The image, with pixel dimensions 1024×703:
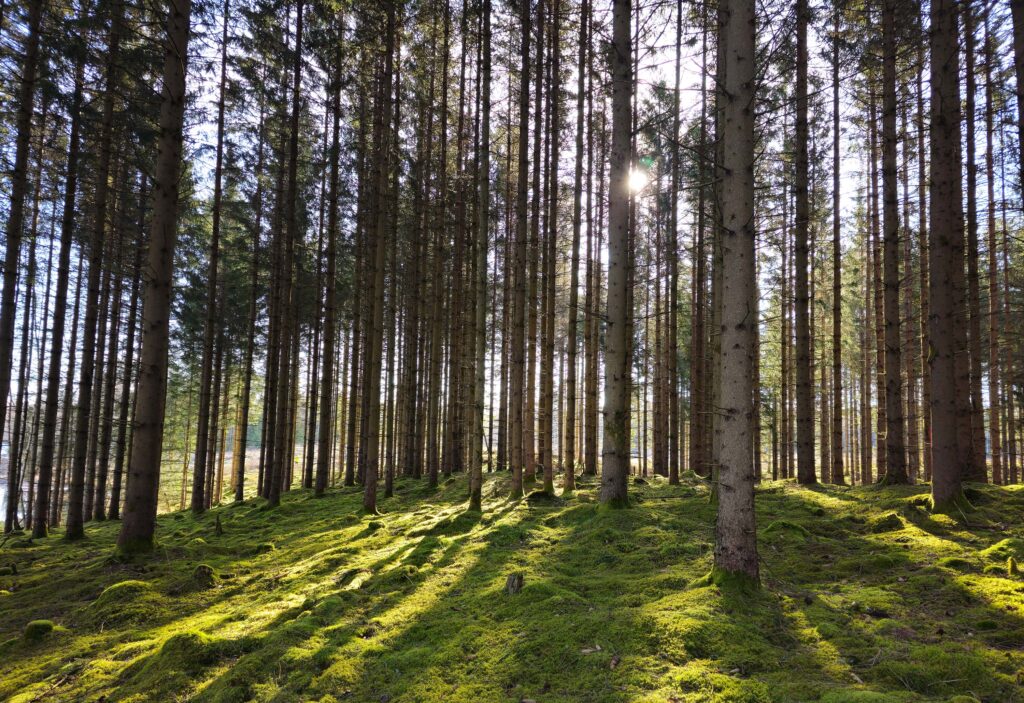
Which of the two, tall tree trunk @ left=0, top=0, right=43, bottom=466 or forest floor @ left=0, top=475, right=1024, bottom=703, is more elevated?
tall tree trunk @ left=0, top=0, right=43, bottom=466

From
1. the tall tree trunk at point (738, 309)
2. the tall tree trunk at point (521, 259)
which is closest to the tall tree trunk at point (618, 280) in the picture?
the tall tree trunk at point (521, 259)

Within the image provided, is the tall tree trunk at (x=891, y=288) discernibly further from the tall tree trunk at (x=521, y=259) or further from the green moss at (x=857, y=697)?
the green moss at (x=857, y=697)

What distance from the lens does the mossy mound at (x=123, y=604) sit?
5.79m

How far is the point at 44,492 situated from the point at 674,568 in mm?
14955

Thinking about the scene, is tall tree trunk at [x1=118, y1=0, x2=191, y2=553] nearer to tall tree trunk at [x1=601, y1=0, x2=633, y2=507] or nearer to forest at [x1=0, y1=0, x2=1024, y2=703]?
forest at [x1=0, y1=0, x2=1024, y2=703]

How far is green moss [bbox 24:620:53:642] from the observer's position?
5.36m

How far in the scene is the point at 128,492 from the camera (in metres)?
7.57

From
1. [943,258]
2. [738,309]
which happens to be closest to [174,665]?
[738,309]

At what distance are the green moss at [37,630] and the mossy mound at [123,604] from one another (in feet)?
1.09

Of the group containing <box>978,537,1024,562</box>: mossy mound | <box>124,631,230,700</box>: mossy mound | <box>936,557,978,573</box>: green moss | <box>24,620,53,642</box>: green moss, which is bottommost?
<box>24,620,53,642</box>: green moss

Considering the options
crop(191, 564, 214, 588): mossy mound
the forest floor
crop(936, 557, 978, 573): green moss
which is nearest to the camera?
the forest floor

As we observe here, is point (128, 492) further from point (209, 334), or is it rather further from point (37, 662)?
point (209, 334)

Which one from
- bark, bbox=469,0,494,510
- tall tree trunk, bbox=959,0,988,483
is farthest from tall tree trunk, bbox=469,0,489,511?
tall tree trunk, bbox=959,0,988,483

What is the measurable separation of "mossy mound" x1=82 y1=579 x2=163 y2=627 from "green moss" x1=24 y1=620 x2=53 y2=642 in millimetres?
333
